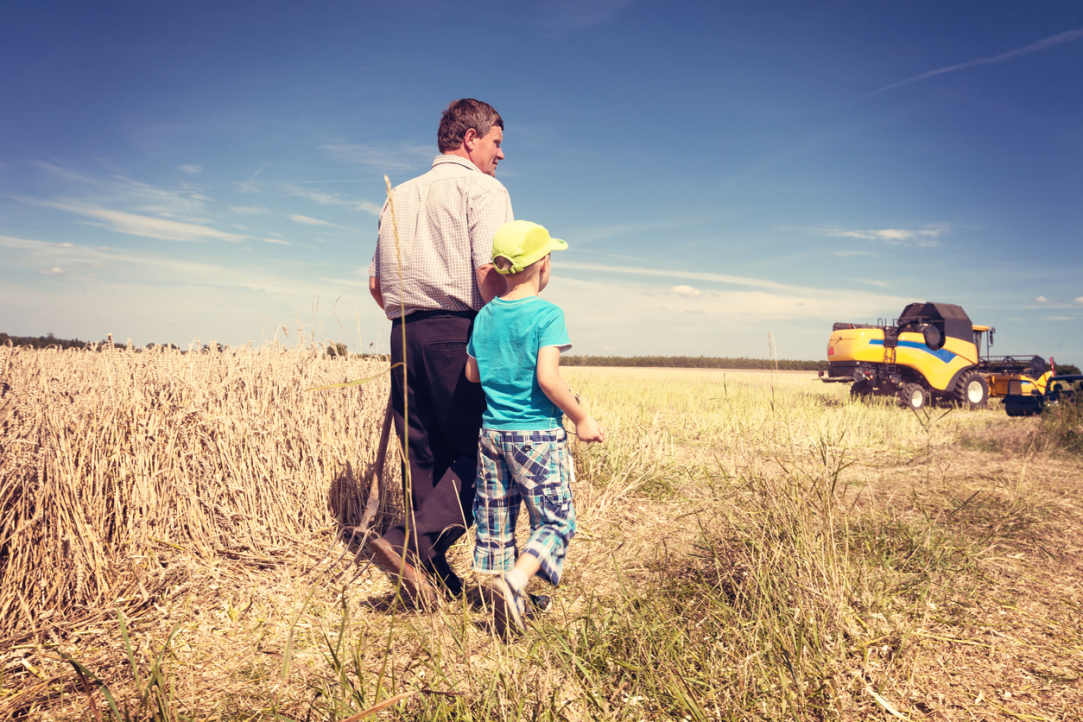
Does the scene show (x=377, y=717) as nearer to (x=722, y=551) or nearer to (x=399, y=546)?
(x=399, y=546)

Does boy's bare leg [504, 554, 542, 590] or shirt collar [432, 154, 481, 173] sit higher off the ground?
shirt collar [432, 154, 481, 173]

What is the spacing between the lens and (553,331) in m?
2.18

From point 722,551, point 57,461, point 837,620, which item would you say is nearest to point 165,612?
point 57,461

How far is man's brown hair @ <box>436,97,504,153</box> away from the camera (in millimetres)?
2627

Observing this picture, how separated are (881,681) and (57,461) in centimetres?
356

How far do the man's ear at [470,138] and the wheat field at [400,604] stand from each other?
1.86 m

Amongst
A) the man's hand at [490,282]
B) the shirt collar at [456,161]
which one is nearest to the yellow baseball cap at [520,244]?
the man's hand at [490,282]

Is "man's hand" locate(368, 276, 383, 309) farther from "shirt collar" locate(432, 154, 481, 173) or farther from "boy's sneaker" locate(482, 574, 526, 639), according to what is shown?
"boy's sneaker" locate(482, 574, 526, 639)

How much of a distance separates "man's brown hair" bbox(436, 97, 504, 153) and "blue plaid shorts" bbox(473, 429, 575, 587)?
1386 mm

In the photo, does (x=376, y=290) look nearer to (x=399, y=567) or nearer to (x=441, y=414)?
(x=441, y=414)

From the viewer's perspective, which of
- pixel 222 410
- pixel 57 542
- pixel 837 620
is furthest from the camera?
pixel 222 410

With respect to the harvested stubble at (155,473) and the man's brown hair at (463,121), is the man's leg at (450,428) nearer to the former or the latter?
the man's brown hair at (463,121)

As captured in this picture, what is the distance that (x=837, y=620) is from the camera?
2107 millimetres

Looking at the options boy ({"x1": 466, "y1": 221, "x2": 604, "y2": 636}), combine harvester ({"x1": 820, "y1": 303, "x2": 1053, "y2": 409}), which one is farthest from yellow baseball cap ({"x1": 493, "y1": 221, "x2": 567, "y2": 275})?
combine harvester ({"x1": 820, "y1": 303, "x2": 1053, "y2": 409})
